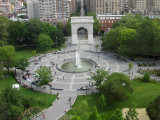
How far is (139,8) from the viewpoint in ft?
375

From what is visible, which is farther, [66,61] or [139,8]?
[139,8]

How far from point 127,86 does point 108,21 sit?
195 feet

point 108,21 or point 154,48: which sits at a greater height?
point 108,21

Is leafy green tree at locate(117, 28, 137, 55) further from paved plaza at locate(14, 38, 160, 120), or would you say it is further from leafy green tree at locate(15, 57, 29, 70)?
leafy green tree at locate(15, 57, 29, 70)

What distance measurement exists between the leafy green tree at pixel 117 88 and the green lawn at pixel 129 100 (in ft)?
4.82

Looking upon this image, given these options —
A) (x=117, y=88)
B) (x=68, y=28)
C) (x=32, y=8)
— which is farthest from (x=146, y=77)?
(x=32, y=8)

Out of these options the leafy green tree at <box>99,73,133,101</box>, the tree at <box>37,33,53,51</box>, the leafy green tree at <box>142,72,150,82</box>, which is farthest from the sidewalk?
the tree at <box>37,33,53,51</box>

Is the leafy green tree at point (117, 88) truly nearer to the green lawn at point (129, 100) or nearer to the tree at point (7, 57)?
the green lawn at point (129, 100)

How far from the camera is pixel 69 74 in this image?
49.6 metres

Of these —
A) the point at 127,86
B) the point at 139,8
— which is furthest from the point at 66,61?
the point at 139,8

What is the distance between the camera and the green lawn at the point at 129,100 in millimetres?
33844

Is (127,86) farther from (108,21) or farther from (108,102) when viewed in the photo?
(108,21)

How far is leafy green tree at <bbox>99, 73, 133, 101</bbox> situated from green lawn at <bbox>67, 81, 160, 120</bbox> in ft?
4.82

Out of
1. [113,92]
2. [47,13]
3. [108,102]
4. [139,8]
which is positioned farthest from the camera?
[139,8]
